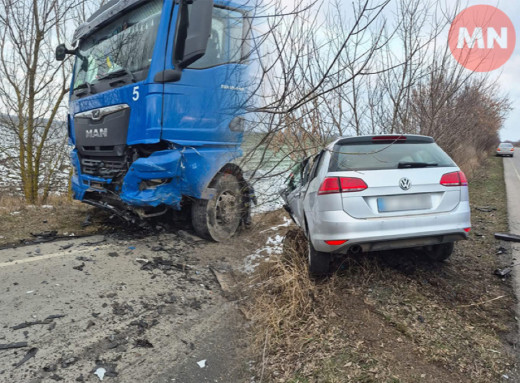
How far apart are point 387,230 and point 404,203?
33 cm

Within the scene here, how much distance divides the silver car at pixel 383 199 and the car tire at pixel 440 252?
1.60 ft

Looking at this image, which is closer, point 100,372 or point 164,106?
point 100,372

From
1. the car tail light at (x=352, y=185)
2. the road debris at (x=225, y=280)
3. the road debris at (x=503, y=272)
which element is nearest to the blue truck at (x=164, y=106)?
the road debris at (x=225, y=280)

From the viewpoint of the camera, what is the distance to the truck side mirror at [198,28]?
12.3ft

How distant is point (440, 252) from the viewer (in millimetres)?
4098

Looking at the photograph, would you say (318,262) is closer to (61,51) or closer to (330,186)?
(330,186)

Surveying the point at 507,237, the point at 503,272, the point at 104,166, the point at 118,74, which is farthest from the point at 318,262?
the point at 507,237

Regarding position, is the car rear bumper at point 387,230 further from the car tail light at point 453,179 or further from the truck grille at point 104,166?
the truck grille at point 104,166

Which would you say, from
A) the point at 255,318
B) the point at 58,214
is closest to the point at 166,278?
the point at 255,318

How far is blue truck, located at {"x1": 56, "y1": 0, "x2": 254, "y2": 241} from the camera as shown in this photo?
4.15 meters

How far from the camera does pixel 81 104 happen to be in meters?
5.13

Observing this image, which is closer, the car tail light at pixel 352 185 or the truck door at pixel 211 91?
the car tail light at pixel 352 185

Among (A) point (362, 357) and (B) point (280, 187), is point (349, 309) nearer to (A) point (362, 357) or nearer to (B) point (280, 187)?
(A) point (362, 357)

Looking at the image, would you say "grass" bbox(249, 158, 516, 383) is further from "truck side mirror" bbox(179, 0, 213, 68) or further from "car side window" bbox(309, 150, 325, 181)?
"truck side mirror" bbox(179, 0, 213, 68)
